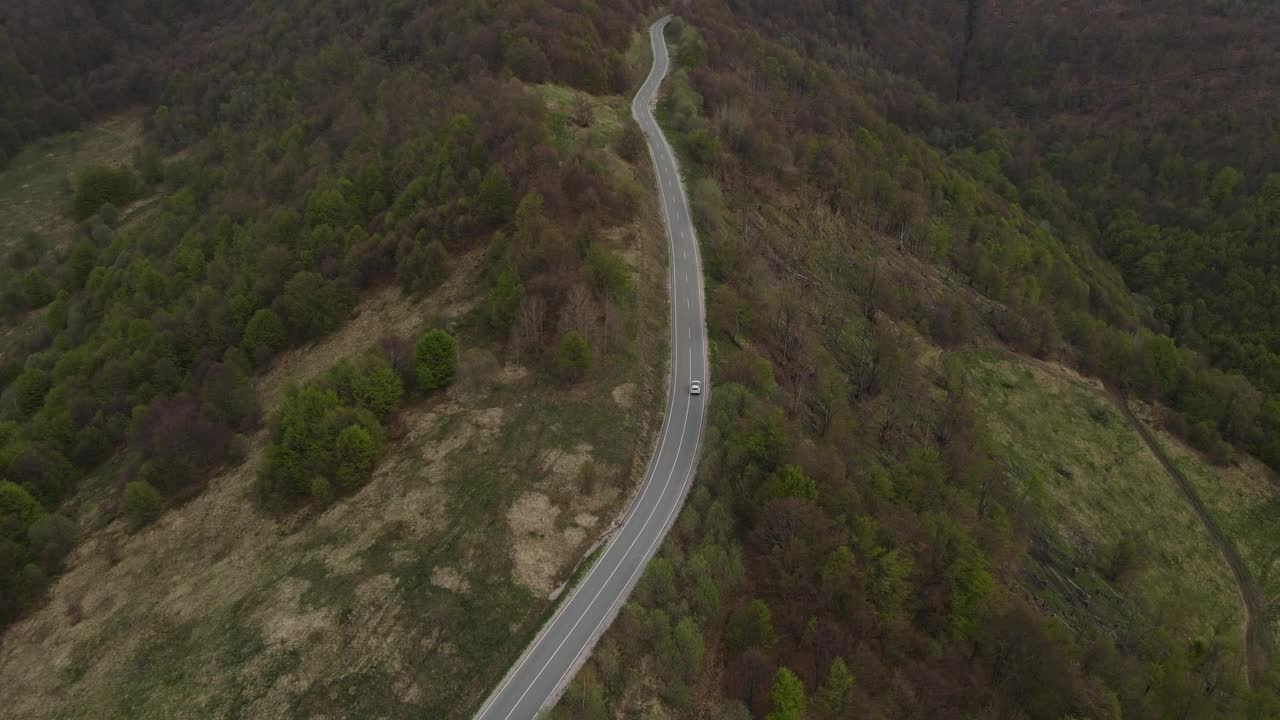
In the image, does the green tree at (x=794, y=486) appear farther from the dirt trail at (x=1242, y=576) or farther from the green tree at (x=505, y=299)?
the dirt trail at (x=1242, y=576)

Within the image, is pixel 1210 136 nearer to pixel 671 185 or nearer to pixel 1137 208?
pixel 1137 208

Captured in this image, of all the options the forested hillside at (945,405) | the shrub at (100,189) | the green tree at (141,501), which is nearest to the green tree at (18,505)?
the green tree at (141,501)

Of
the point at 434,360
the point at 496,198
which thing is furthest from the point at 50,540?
the point at 496,198

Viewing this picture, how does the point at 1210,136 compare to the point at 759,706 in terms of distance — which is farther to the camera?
the point at 1210,136

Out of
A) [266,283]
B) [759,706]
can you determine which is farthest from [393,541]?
[266,283]

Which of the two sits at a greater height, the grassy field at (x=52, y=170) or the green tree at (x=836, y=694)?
the green tree at (x=836, y=694)

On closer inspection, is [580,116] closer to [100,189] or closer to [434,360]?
[434,360]
